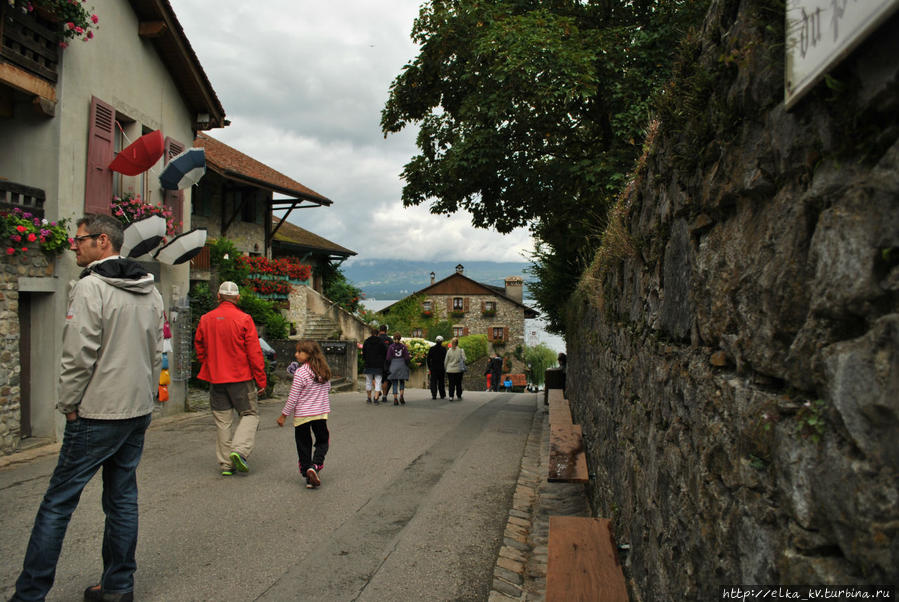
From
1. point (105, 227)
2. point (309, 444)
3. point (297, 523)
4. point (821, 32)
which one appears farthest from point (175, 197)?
point (821, 32)

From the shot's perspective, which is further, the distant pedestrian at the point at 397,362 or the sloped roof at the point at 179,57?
the distant pedestrian at the point at 397,362

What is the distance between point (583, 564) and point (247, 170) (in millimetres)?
23691

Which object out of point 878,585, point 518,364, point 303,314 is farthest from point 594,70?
point 518,364

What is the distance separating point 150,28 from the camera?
40.2 ft

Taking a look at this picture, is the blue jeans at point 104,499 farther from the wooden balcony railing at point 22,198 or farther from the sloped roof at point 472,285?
the sloped roof at point 472,285

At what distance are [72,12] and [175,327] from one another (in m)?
6.07

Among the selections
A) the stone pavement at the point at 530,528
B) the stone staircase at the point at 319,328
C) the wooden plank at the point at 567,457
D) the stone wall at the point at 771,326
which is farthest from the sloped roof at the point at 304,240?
the stone wall at the point at 771,326

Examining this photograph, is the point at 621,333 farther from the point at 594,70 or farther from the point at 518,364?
the point at 518,364

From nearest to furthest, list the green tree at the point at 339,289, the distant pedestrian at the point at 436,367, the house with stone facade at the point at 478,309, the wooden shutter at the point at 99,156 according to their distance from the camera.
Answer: the wooden shutter at the point at 99,156, the distant pedestrian at the point at 436,367, the green tree at the point at 339,289, the house with stone facade at the point at 478,309

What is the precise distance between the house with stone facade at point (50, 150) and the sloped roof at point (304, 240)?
17274 millimetres

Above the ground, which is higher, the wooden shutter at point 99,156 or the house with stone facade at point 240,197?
the house with stone facade at point 240,197

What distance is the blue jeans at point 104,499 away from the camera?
3410mm

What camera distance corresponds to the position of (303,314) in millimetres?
25891

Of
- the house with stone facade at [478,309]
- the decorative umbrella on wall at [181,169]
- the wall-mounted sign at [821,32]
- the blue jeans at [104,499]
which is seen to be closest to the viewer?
the wall-mounted sign at [821,32]
